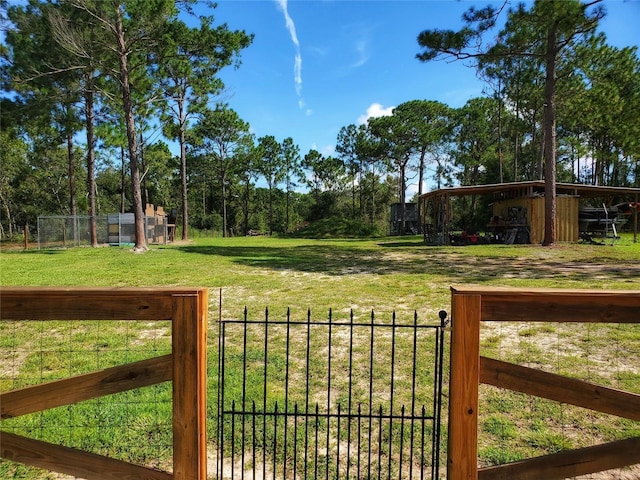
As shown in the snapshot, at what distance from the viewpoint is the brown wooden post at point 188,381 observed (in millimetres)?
1616

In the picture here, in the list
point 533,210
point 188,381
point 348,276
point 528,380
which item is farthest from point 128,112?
point 533,210

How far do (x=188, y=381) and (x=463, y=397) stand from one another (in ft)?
3.86

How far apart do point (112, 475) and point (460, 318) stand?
1.68 meters

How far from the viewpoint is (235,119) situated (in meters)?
36.8

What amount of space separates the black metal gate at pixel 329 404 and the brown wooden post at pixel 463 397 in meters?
0.10

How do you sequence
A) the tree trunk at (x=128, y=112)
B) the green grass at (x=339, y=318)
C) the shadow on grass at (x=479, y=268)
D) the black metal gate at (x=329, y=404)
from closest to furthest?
1. the black metal gate at (x=329, y=404)
2. the green grass at (x=339, y=318)
3. the shadow on grass at (x=479, y=268)
4. the tree trunk at (x=128, y=112)

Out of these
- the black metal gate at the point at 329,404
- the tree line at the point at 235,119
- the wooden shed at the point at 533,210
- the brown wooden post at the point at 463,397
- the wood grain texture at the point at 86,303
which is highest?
the tree line at the point at 235,119

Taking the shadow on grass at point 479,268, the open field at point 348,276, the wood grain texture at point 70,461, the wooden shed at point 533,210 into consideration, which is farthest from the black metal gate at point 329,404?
the wooden shed at point 533,210

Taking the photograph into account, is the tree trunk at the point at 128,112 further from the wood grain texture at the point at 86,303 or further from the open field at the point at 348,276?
the wood grain texture at the point at 86,303

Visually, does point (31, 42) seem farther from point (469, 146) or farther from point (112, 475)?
point (469, 146)

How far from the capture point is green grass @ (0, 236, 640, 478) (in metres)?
2.67

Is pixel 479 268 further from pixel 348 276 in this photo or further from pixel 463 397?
pixel 463 397

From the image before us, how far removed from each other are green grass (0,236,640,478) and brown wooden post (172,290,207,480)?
0.99 meters

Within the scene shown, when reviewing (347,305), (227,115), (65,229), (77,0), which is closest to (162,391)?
(347,305)
